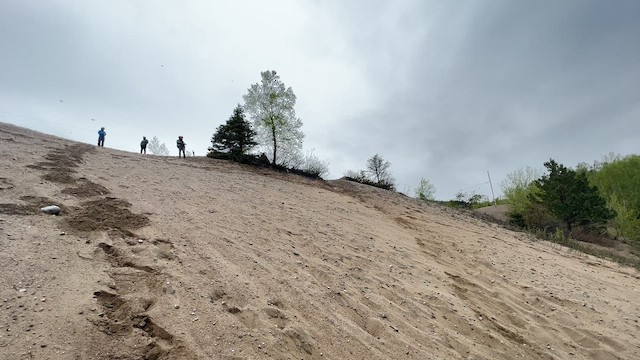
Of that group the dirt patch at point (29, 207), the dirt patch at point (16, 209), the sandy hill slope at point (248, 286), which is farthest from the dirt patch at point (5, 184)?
the dirt patch at point (16, 209)

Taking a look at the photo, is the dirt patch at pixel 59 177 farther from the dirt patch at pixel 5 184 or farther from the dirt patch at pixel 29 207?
the dirt patch at pixel 29 207

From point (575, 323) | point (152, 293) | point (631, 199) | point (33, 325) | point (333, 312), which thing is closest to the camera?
point (33, 325)

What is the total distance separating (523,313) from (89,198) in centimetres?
761

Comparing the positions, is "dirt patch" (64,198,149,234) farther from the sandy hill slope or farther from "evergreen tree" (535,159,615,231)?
"evergreen tree" (535,159,615,231)

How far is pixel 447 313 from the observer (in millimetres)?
4969

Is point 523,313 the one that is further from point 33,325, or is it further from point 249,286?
point 33,325

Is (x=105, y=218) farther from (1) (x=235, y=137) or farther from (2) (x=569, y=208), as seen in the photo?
(2) (x=569, y=208)

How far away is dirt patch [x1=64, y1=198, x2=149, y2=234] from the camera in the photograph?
4.78m

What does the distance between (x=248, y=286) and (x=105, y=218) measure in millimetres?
2658

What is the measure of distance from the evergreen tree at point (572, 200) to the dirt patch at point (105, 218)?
1093 inches

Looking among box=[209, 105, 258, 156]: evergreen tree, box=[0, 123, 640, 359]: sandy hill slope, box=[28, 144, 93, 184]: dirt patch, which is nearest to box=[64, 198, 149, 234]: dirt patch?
box=[0, 123, 640, 359]: sandy hill slope

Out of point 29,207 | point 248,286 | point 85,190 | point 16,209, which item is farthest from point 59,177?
point 248,286

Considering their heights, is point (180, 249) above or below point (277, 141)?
below

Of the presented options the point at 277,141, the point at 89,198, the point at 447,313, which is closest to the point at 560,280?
the point at 447,313
